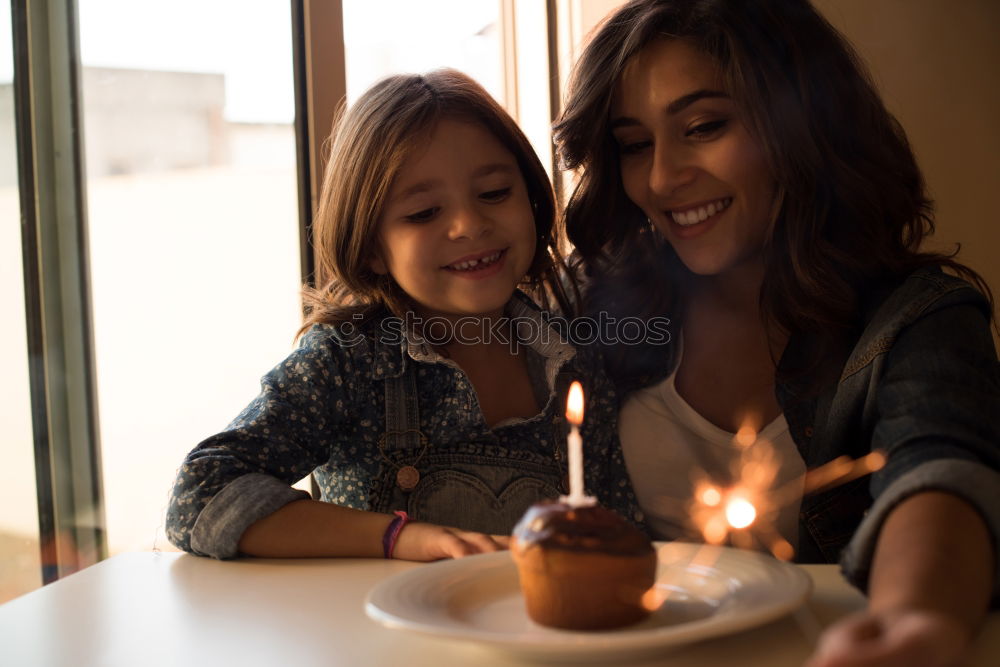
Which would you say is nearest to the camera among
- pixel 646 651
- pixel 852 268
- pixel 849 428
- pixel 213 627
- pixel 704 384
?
pixel 646 651

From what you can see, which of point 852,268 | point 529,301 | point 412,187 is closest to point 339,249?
point 412,187

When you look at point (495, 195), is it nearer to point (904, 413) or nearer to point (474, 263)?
point (474, 263)

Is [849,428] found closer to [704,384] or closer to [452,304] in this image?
[704,384]

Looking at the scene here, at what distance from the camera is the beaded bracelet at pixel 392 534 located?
97 centimetres

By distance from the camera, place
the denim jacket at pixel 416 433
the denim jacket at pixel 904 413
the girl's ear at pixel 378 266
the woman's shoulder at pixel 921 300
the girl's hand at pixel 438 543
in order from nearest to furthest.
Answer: the denim jacket at pixel 904 413, the girl's hand at pixel 438 543, the woman's shoulder at pixel 921 300, the denim jacket at pixel 416 433, the girl's ear at pixel 378 266

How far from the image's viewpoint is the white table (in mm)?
649

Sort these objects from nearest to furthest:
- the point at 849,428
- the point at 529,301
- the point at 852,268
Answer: the point at 849,428
the point at 852,268
the point at 529,301

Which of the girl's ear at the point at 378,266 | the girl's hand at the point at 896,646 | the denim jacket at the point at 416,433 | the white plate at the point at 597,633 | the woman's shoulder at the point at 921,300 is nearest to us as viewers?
the girl's hand at the point at 896,646

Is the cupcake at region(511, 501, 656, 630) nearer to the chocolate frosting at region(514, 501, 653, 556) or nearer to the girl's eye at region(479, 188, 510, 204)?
the chocolate frosting at region(514, 501, 653, 556)

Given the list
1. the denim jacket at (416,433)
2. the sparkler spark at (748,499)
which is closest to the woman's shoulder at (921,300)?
the sparkler spark at (748,499)

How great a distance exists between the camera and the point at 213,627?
2.45 feet

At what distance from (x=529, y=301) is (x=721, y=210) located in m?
0.35

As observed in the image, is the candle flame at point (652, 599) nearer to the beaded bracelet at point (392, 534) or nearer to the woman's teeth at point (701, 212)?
the beaded bracelet at point (392, 534)

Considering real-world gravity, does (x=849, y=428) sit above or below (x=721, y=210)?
below
